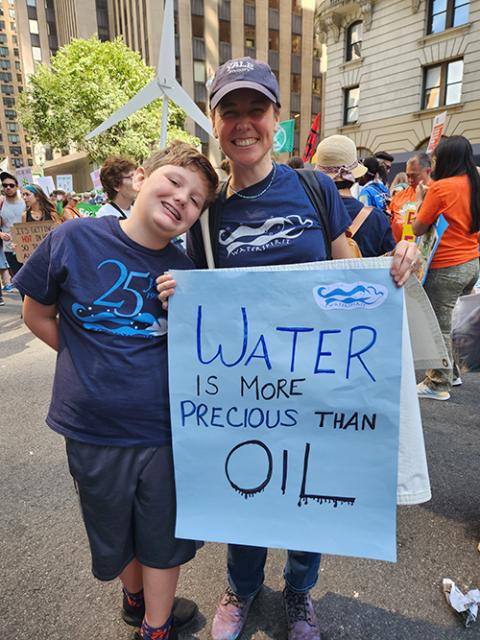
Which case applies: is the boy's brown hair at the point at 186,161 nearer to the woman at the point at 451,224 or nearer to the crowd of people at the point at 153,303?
the crowd of people at the point at 153,303

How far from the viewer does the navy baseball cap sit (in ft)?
4.38

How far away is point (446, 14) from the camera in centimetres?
1639

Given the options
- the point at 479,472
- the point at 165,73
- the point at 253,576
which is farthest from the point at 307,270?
the point at 165,73

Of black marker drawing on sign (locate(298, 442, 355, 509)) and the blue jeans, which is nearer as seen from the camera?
black marker drawing on sign (locate(298, 442, 355, 509))

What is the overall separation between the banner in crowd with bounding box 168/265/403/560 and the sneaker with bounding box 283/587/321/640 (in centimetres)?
47

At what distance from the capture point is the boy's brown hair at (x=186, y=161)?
1320mm

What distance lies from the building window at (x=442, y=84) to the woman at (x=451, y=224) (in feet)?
54.4

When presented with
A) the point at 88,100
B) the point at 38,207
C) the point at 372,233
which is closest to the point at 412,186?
the point at 372,233

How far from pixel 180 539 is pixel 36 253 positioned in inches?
40.4

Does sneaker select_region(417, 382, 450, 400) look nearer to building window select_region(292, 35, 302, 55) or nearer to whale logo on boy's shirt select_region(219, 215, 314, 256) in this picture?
whale logo on boy's shirt select_region(219, 215, 314, 256)

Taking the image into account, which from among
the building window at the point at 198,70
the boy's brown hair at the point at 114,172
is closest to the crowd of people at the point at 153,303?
the boy's brown hair at the point at 114,172

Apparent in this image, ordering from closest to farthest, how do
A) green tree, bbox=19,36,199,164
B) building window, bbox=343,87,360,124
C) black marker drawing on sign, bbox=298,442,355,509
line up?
black marker drawing on sign, bbox=298,442,355,509 < building window, bbox=343,87,360,124 < green tree, bbox=19,36,199,164

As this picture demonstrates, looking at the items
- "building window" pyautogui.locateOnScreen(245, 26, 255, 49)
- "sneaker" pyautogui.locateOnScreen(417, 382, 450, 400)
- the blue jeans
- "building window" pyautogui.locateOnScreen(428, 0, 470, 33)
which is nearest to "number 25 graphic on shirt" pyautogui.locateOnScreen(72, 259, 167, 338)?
the blue jeans

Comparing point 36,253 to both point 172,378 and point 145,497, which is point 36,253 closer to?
point 172,378
